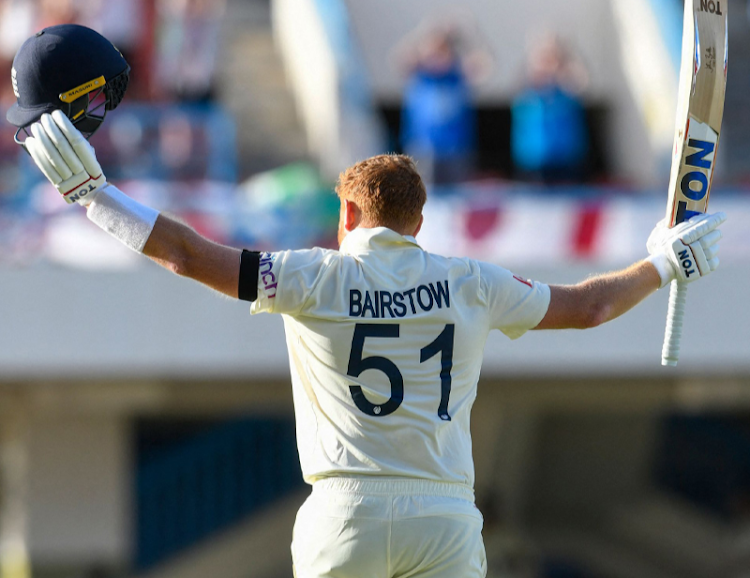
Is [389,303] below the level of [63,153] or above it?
below

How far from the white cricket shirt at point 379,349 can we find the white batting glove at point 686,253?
22.8 inches

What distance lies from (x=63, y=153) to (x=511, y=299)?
110 cm

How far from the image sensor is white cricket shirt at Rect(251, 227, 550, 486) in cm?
268

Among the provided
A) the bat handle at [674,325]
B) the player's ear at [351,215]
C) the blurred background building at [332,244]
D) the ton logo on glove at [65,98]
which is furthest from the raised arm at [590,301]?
the blurred background building at [332,244]

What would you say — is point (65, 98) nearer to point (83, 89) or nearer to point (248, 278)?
point (83, 89)

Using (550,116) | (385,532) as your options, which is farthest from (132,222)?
(550,116)

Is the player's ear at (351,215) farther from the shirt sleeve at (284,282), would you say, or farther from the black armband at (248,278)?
the black armband at (248,278)

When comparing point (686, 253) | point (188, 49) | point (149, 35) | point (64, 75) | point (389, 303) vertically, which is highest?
point (149, 35)

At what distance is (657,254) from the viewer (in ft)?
10.1

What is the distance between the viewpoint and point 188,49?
36.4ft

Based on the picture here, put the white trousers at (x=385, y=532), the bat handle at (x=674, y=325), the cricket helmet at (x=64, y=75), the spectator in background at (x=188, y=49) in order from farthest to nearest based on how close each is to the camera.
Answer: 1. the spectator in background at (x=188, y=49)
2. the bat handle at (x=674, y=325)
3. the cricket helmet at (x=64, y=75)
4. the white trousers at (x=385, y=532)

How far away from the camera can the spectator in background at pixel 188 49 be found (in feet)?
34.5

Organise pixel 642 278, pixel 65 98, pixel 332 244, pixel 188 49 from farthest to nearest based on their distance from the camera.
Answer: pixel 188 49 → pixel 332 244 → pixel 642 278 → pixel 65 98

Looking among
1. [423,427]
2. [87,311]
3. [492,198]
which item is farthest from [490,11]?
[423,427]
